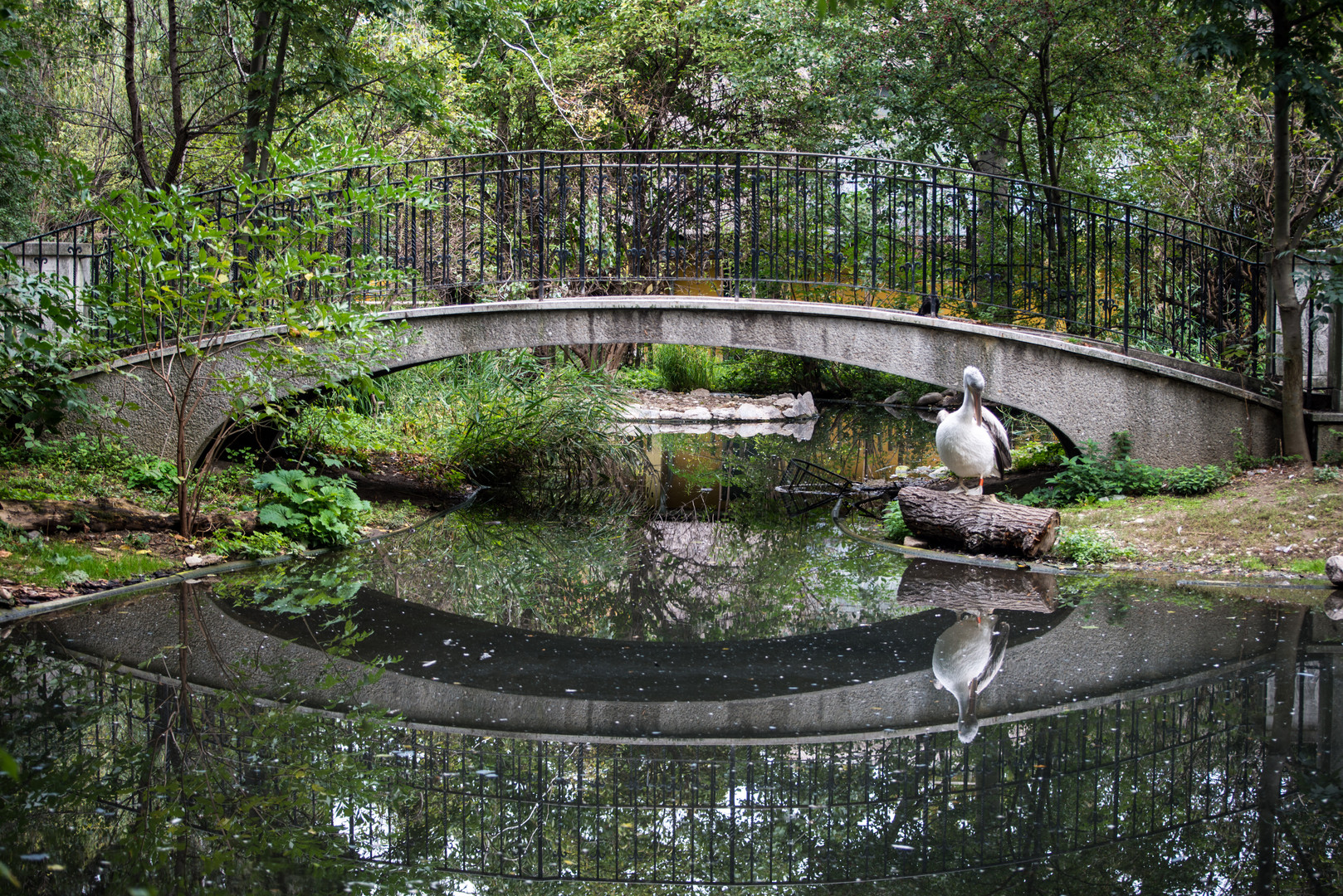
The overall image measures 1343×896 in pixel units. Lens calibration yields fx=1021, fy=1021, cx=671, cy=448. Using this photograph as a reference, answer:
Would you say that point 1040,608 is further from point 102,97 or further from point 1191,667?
point 102,97

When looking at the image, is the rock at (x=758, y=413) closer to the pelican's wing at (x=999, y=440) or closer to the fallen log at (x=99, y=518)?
the pelican's wing at (x=999, y=440)

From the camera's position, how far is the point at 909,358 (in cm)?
930

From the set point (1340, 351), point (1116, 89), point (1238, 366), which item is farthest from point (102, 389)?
point (1116, 89)

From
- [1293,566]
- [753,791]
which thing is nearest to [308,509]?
[753,791]

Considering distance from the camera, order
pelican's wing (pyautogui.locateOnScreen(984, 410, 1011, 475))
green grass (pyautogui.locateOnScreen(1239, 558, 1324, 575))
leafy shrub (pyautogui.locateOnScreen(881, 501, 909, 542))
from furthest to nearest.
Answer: leafy shrub (pyautogui.locateOnScreen(881, 501, 909, 542)) < pelican's wing (pyautogui.locateOnScreen(984, 410, 1011, 475)) < green grass (pyautogui.locateOnScreen(1239, 558, 1324, 575))

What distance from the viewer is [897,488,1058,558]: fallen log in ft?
24.6

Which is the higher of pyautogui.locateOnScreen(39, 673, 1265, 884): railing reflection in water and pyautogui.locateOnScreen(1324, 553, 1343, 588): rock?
pyautogui.locateOnScreen(1324, 553, 1343, 588): rock

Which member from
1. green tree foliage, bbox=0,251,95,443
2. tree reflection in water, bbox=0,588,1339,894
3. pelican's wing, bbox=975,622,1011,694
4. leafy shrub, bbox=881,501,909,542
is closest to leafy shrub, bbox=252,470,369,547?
green tree foliage, bbox=0,251,95,443

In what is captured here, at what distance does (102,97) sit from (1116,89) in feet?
50.0

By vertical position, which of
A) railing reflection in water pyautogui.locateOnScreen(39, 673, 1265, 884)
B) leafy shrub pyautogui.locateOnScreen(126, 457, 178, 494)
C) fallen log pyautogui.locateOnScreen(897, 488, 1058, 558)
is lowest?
railing reflection in water pyautogui.locateOnScreen(39, 673, 1265, 884)

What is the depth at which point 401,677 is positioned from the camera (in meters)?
5.12

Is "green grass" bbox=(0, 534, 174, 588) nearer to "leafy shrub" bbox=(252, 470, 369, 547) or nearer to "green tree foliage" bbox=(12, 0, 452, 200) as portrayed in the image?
"leafy shrub" bbox=(252, 470, 369, 547)

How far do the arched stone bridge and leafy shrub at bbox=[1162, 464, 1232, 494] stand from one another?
295mm

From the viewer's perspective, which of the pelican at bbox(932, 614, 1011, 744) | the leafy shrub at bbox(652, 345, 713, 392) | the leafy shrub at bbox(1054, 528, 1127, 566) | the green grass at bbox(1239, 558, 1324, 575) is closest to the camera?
the pelican at bbox(932, 614, 1011, 744)
